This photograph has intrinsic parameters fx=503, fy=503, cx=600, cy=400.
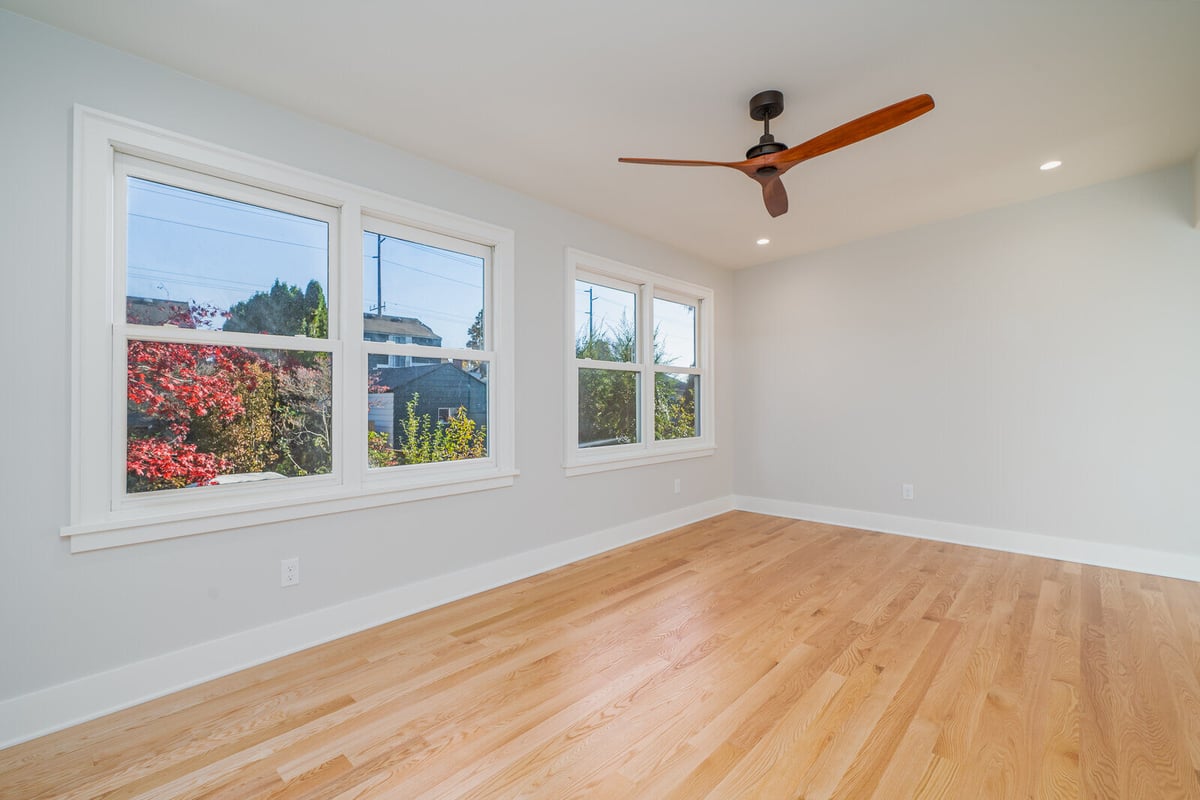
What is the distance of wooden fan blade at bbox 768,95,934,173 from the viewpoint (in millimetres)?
1890

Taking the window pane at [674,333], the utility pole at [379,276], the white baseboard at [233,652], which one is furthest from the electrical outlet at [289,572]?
the window pane at [674,333]

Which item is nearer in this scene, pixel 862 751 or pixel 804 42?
pixel 862 751

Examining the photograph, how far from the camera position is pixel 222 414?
2.24 m

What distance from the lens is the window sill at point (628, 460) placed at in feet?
12.1

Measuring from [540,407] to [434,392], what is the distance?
75cm

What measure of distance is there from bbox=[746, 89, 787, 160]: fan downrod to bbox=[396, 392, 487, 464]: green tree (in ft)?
7.15

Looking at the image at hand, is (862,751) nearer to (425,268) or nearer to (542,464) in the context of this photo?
(542,464)

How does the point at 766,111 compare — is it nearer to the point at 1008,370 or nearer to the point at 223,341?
the point at 223,341

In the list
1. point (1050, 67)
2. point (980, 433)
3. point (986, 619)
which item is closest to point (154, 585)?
point (986, 619)

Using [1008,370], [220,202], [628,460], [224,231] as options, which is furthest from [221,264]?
[1008,370]

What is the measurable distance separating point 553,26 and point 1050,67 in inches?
83.0

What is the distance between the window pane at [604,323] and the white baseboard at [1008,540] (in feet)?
7.53

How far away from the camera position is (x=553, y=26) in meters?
1.91

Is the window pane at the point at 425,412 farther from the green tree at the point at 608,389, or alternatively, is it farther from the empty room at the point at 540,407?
the green tree at the point at 608,389
